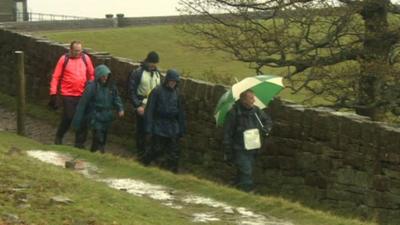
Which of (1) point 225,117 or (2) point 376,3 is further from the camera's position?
(2) point 376,3

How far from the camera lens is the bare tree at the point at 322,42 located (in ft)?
69.3

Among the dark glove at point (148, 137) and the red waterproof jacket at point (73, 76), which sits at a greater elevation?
the red waterproof jacket at point (73, 76)

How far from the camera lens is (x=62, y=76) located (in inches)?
542

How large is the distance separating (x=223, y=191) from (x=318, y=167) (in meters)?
2.09

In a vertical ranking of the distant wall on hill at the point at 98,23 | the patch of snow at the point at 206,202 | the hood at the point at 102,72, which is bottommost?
the patch of snow at the point at 206,202

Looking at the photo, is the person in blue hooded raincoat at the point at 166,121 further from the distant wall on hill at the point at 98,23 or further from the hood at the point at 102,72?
the distant wall on hill at the point at 98,23

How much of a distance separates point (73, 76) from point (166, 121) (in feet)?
6.47

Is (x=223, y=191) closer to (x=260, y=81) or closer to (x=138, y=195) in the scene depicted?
(x=138, y=195)

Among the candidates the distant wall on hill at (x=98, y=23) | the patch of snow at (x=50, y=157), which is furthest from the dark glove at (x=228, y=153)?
the distant wall on hill at (x=98, y=23)

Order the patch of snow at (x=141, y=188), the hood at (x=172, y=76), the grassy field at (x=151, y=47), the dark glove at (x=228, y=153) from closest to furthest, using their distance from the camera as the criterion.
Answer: the patch of snow at (x=141, y=188) < the dark glove at (x=228, y=153) < the hood at (x=172, y=76) < the grassy field at (x=151, y=47)

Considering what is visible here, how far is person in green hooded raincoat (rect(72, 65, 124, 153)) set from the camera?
42.8 ft

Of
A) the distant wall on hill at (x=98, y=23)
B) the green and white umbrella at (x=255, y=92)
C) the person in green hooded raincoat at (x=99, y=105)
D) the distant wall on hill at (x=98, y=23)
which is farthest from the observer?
the distant wall on hill at (x=98, y=23)

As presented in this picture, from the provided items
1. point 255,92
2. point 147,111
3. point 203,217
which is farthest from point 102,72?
→ point 203,217

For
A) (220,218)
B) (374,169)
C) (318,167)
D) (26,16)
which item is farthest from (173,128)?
(26,16)
